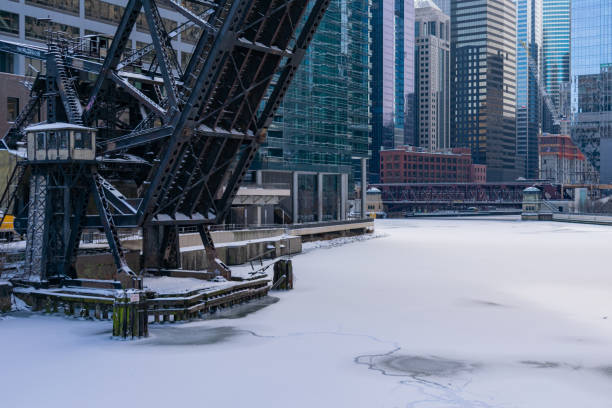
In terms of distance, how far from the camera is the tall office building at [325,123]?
A: 97812 millimetres

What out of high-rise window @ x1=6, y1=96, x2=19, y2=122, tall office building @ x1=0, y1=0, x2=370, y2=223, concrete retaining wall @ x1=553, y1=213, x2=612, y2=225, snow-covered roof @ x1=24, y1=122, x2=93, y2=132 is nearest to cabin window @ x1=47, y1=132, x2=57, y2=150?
snow-covered roof @ x1=24, y1=122, x2=93, y2=132

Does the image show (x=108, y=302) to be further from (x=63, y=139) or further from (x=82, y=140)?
(x=63, y=139)

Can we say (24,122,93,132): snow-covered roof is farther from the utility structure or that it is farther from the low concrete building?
the low concrete building

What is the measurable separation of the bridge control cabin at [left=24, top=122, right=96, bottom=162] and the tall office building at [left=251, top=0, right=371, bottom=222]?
62.0 metres

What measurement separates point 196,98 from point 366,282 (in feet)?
58.9

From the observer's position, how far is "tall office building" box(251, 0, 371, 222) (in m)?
97.8

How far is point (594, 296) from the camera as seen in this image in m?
35.5

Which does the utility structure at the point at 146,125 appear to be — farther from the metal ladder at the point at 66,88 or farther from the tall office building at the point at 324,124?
the tall office building at the point at 324,124

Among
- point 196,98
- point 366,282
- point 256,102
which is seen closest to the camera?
point 196,98

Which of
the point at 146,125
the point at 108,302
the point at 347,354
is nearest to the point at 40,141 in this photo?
the point at 146,125

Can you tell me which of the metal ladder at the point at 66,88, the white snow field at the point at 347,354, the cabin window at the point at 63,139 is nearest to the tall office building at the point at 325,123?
the white snow field at the point at 347,354

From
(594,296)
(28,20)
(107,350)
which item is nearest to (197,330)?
(107,350)

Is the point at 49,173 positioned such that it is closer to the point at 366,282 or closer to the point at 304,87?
the point at 366,282

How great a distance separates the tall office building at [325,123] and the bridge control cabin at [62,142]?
62.0m
